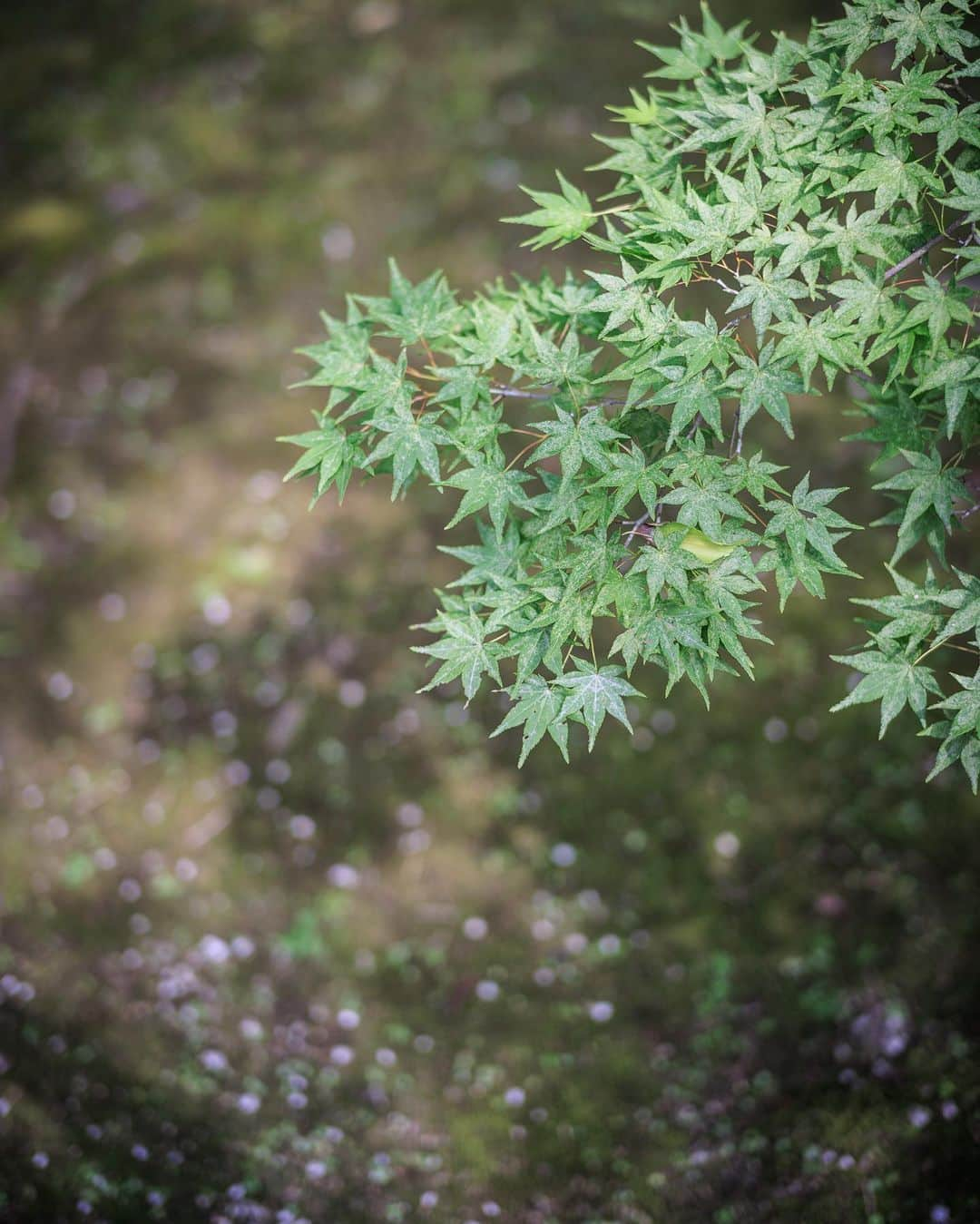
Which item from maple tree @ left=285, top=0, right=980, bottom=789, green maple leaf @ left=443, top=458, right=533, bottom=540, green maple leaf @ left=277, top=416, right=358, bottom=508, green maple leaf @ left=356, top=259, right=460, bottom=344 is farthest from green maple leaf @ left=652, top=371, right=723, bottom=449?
green maple leaf @ left=277, top=416, right=358, bottom=508

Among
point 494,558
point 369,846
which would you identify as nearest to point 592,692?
point 494,558

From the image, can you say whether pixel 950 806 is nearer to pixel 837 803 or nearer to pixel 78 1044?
pixel 837 803

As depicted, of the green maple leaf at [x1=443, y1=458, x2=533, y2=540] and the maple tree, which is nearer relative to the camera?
the maple tree

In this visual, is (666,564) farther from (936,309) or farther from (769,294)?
(936,309)

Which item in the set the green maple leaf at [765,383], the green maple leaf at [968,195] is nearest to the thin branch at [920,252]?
the green maple leaf at [968,195]

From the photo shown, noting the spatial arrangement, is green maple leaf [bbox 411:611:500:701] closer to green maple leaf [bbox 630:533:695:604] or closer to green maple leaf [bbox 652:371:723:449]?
green maple leaf [bbox 630:533:695:604]

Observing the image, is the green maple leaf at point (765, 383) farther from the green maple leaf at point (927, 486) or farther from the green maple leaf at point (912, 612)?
the green maple leaf at point (912, 612)

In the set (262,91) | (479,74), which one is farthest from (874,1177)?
(262,91)

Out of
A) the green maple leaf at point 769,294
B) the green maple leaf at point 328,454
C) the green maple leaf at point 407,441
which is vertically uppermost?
the green maple leaf at point 328,454
